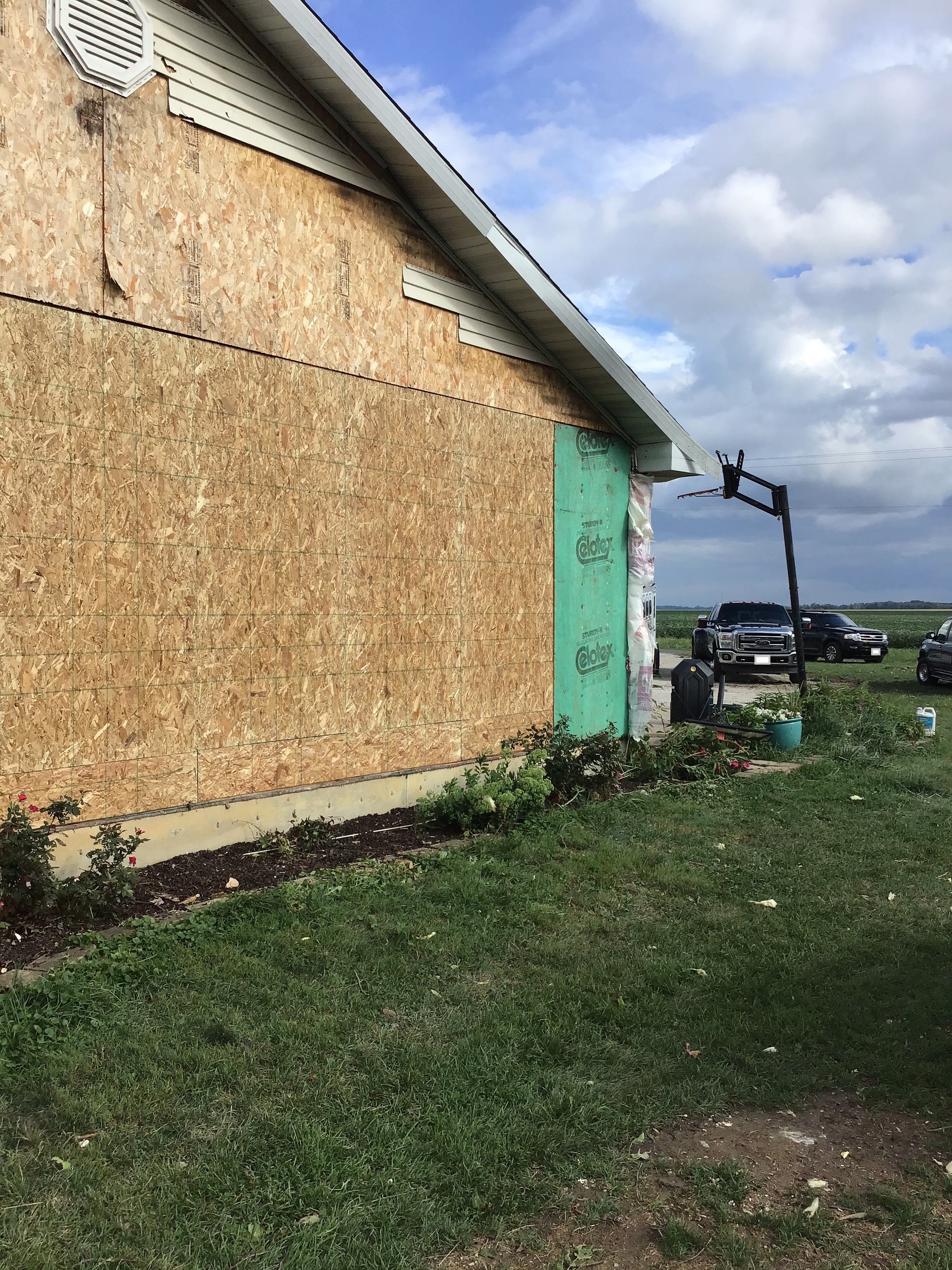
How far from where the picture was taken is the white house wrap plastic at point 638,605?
11336 mm

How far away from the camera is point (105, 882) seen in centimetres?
567

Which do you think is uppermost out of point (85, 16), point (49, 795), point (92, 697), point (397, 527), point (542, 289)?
point (85, 16)

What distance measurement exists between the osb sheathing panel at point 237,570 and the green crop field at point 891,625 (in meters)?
20.3

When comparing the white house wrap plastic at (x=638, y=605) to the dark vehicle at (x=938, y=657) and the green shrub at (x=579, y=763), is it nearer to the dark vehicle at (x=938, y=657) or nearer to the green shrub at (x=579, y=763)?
the green shrub at (x=579, y=763)

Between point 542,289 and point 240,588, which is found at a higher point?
point 542,289

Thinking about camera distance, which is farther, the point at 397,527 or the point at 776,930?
the point at 397,527

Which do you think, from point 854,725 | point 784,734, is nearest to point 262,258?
point 784,734

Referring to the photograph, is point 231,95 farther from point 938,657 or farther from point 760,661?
point 938,657

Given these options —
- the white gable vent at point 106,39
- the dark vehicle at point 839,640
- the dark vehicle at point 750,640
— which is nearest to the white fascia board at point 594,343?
the white gable vent at point 106,39

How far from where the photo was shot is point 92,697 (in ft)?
21.0

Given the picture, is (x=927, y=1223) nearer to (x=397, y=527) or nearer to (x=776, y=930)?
(x=776, y=930)

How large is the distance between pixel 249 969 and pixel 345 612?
3692 mm

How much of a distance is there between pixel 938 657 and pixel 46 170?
22244mm

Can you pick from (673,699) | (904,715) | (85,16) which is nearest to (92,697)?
(85,16)
